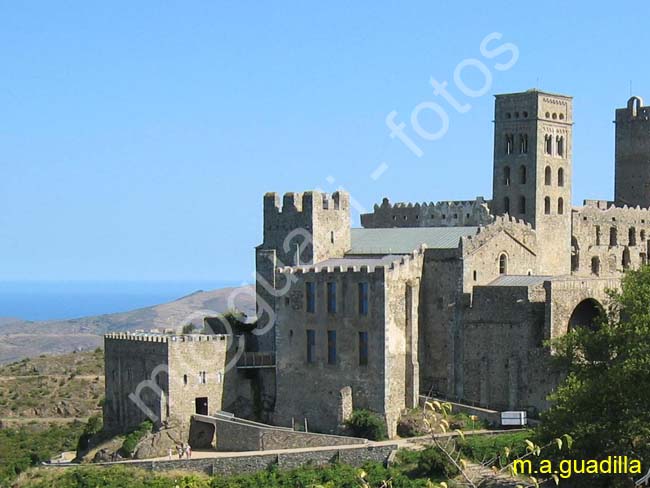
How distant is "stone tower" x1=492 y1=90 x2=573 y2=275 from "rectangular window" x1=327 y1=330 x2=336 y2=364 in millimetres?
15592

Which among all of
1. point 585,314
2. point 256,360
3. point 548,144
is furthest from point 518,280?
point 548,144

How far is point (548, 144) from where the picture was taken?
222 ft

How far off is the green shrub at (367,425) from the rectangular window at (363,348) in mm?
2195

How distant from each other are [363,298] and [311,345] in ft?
12.3

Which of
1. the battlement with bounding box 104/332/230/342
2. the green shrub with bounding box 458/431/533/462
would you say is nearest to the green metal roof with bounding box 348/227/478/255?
the battlement with bounding box 104/332/230/342

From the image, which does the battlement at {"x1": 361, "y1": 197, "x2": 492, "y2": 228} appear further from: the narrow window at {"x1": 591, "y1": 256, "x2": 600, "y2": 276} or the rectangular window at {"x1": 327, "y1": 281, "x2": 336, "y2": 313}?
the rectangular window at {"x1": 327, "y1": 281, "x2": 336, "y2": 313}

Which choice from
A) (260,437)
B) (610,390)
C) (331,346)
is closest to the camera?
(610,390)

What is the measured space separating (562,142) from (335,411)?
22666 millimetres

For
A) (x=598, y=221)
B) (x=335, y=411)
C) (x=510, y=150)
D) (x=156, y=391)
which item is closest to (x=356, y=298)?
(x=335, y=411)

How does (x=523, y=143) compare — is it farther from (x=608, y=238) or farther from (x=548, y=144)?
(x=608, y=238)

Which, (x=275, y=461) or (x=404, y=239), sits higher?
(x=404, y=239)

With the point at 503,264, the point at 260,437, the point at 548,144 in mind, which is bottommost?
the point at 260,437

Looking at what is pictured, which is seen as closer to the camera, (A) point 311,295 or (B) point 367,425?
(B) point 367,425

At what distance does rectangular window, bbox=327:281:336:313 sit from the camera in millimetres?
55656
